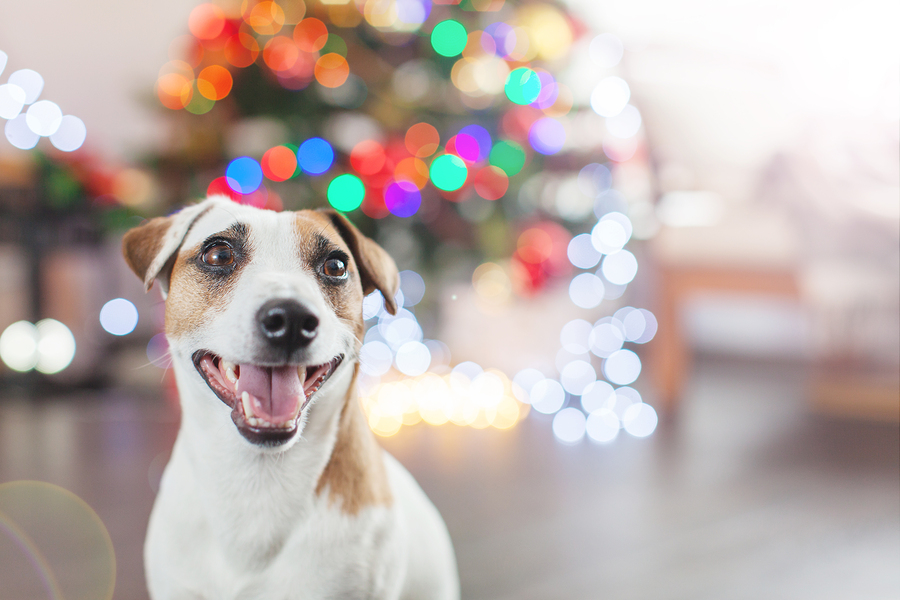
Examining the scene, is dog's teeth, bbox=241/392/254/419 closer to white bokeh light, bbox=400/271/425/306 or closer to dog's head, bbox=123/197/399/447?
dog's head, bbox=123/197/399/447

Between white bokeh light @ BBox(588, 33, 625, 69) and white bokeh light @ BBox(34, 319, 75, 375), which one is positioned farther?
white bokeh light @ BBox(588, 33, 625, 69)

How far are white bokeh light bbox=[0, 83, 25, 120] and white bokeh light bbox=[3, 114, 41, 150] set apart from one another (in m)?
0.04

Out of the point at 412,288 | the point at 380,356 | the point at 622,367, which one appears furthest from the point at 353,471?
the point at 622,367

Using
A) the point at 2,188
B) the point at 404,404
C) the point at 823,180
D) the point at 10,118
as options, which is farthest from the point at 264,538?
the point at 10,118

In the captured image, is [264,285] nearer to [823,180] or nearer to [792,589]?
[792,589]

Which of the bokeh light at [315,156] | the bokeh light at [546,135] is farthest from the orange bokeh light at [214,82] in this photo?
the bokeh light at [546,135]

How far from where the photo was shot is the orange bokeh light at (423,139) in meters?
2.48

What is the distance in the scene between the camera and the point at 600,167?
3.10 metres

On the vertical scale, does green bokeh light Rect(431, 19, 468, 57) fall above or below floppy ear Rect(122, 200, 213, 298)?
above

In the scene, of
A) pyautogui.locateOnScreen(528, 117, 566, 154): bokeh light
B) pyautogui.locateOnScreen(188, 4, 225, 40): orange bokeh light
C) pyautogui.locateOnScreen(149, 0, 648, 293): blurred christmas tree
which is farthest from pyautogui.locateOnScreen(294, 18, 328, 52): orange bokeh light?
pyautogui.locateOnScreen(528, 117, 566, 154): bokeh light

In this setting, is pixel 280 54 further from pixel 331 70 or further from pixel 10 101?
pixel 10 101

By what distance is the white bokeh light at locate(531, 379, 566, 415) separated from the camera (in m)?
2.86

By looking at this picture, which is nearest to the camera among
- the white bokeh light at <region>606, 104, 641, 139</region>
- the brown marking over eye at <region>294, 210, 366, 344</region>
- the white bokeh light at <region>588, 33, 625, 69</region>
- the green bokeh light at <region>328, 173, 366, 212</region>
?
the brown marking over eye at <region>294, 210, 366, 344</region>

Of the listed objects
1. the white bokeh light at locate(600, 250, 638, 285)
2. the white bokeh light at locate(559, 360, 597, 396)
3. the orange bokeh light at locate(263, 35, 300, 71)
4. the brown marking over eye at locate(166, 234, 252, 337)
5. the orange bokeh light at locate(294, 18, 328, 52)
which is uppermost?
→ the orange bokeh light at locate(294, 18, 328, 52)
